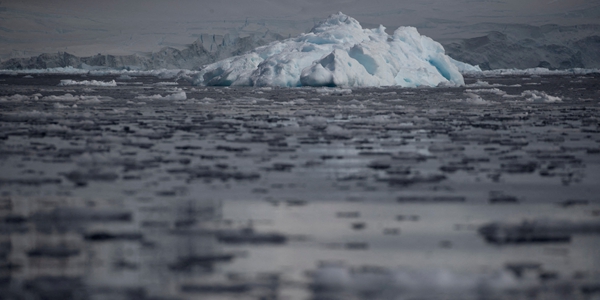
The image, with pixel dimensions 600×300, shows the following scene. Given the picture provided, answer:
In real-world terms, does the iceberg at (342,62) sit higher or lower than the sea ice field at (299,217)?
higher

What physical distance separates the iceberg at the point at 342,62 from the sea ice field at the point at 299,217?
57.0 feet

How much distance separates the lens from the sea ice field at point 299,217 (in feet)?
8.16

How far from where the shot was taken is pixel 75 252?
2873mm

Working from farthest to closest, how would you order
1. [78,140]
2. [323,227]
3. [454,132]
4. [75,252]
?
[454,132]
[78,140]
[323,227]
[75,252]

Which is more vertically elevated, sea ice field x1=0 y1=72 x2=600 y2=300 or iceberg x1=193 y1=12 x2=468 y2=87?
iceberg x1=193 y1=12 x2=468 y2=87

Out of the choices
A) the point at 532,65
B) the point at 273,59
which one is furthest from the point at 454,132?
the point at 532,65

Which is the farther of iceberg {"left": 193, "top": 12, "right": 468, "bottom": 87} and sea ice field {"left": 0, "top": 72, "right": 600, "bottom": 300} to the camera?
iceberg {"left": 193, "top": 12, "right": 468, "bottom": 87}

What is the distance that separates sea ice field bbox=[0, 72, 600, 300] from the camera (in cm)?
249

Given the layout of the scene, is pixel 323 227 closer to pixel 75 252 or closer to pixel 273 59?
pixel 75 252

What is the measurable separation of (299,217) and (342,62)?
830 inches

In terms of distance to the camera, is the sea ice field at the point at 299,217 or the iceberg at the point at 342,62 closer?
the sea ice field at the point at 299,217

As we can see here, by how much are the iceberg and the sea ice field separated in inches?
684

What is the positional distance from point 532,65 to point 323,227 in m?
95.7

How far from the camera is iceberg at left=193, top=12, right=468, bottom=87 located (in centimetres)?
2473
